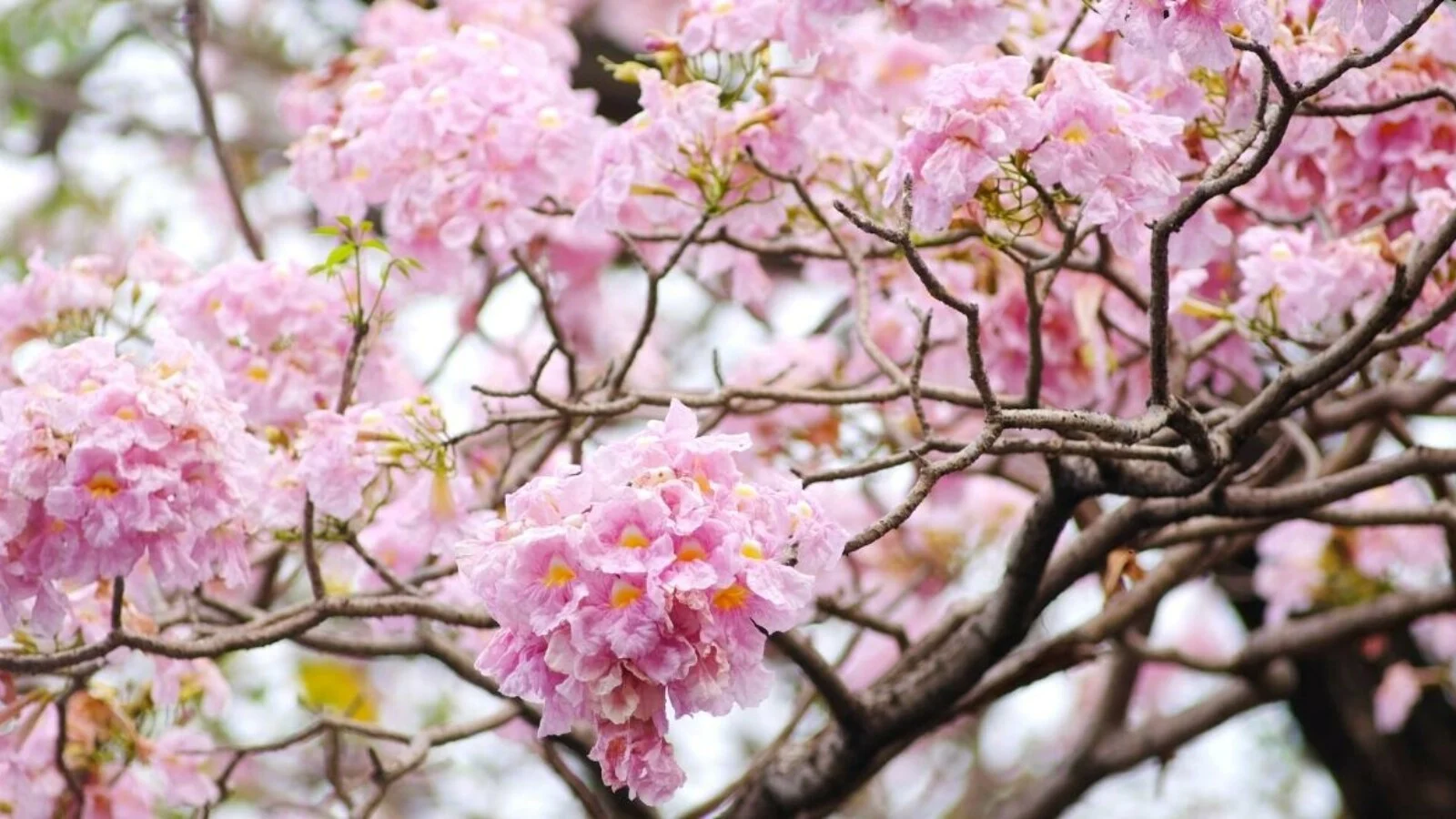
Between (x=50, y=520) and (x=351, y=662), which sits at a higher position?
(x=50, y=520)

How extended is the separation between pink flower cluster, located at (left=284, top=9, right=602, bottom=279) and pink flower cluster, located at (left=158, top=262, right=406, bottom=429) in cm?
16

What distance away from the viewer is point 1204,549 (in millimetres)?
2656

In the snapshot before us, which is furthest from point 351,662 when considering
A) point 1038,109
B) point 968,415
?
point 1038,109

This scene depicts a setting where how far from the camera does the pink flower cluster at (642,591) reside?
1454 millimetres

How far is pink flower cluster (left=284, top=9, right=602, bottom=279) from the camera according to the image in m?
2.45

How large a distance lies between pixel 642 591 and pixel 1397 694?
8.75 feet

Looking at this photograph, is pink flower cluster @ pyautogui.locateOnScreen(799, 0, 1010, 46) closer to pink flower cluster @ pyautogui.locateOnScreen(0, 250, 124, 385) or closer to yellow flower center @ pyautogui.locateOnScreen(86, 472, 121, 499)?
yellow flower center @ pyautogui.locateOnScreen(86, 472, 121, 499)

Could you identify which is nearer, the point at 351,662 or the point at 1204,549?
the point at 1204,549

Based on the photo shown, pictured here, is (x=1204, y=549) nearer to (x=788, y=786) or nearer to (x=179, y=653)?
(x=788, y=786)

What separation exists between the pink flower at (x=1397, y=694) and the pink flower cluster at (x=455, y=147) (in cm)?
210

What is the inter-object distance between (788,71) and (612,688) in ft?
3.89

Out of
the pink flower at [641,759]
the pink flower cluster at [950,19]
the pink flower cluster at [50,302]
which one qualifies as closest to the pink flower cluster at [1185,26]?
the pink flower cluster at [950,19]

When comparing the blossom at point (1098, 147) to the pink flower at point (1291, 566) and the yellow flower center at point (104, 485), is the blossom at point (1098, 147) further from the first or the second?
the pink flower at point (1291, 566)

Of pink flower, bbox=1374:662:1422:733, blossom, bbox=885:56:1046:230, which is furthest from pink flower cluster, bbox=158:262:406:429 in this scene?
pink flower, bbox=1374:662:1422:733
